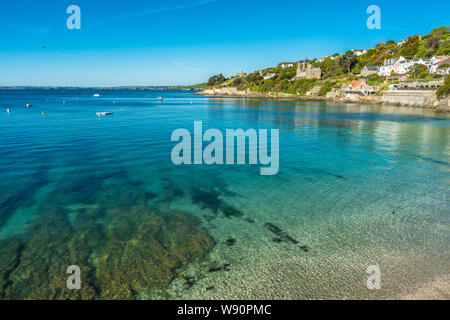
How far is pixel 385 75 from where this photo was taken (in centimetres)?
11531

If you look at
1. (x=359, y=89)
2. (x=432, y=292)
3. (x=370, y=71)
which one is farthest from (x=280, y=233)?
(x=370, y=71)

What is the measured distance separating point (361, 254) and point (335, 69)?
17889 centimetres

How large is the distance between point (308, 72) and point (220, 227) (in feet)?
594

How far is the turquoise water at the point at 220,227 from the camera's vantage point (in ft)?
26.6

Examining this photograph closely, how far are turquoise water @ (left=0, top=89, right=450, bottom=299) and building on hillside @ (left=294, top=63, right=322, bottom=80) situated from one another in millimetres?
161234

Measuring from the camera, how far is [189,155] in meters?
24.2

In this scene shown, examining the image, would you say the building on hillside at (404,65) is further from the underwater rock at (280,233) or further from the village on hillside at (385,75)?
the underwater rock at (280,233)

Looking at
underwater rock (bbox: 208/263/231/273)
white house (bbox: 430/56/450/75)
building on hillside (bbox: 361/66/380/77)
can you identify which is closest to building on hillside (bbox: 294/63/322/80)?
building on hillside (bbox: 361/66/380/77)

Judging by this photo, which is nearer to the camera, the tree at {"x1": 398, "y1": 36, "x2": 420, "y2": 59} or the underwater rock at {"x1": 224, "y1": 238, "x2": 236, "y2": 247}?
the underwater rock at {"x1": 224, "y1": 238, "x2": 236, "y2": 247}

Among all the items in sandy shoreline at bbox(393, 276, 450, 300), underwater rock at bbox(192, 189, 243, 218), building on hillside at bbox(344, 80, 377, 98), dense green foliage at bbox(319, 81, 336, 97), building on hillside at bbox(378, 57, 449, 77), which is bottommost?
sandy shoreline at bbox(393, 276, 450, 300)

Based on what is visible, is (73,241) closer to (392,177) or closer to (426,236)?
(426,236)

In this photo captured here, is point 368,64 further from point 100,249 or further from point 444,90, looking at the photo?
point 100,249

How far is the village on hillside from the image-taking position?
83500mm

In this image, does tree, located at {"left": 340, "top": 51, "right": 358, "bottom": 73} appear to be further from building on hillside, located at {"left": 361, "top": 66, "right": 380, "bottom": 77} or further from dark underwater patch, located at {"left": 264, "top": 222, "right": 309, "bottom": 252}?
dark underwater patch, located at {"left": 264, "top": 222, "right": 309, "bottom": 252}
